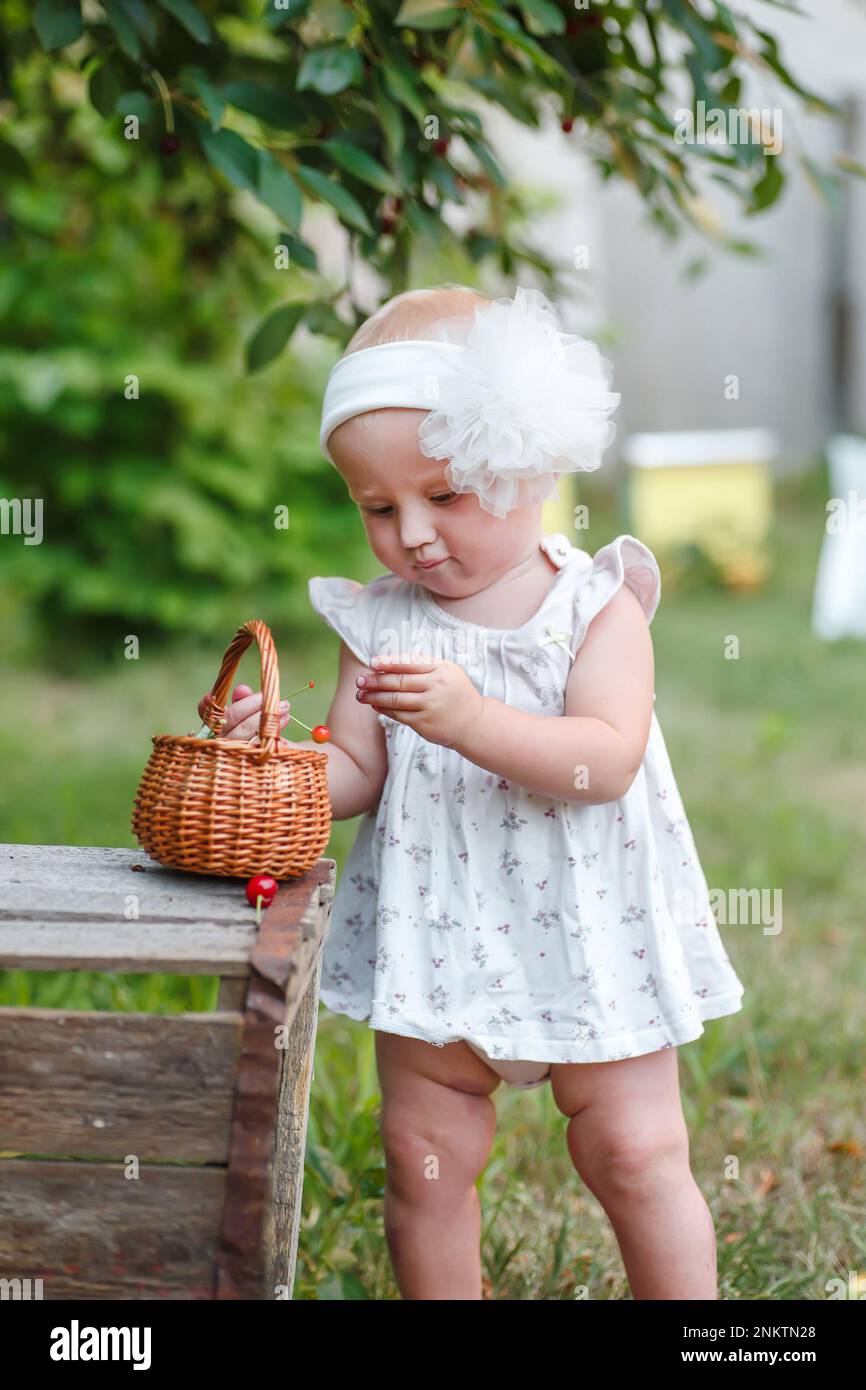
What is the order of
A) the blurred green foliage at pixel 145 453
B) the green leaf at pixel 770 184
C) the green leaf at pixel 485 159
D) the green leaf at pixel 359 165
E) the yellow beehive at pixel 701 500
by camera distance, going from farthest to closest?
the yellow beehive at pixel 701 500 < the blurred green foliage at pixel 145 453 < the green leaf at pixel 770 184 < the green leaf at pixel 485 159 < the green leaf at pixel 359 165

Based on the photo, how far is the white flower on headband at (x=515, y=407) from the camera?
1.53 meters

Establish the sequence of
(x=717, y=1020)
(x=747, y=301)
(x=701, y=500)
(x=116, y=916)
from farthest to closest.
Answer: (x=747, y=301), (x=701, y=500), (x=717, y=1020), (x=116, y=916)

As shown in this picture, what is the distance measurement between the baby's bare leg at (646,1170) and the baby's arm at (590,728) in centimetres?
34

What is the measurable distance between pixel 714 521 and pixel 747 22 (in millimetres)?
5467

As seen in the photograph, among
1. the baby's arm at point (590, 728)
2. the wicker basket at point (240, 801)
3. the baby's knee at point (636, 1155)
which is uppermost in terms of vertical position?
the baby's arm at point (590, 728)

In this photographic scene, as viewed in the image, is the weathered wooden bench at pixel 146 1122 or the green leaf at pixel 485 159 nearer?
the weathered wooden bench at pixel 146 1122

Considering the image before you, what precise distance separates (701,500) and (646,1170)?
20.4 ft

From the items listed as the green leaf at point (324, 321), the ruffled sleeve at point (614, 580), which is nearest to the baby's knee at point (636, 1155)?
the ruffled sleeve at point (614, 580)

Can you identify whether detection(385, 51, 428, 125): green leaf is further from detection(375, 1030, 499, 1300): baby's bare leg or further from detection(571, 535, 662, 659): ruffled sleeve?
detection(375, 1030, 499, 1300): baby's bare leg

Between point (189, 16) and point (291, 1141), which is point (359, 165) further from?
point (291, 1141)

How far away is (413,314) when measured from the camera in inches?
64.9

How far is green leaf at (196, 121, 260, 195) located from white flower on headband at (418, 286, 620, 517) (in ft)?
1.28

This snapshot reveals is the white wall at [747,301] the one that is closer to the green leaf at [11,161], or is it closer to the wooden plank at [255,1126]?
the green leaf at [11,161]

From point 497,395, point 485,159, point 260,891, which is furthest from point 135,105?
point 260,891
